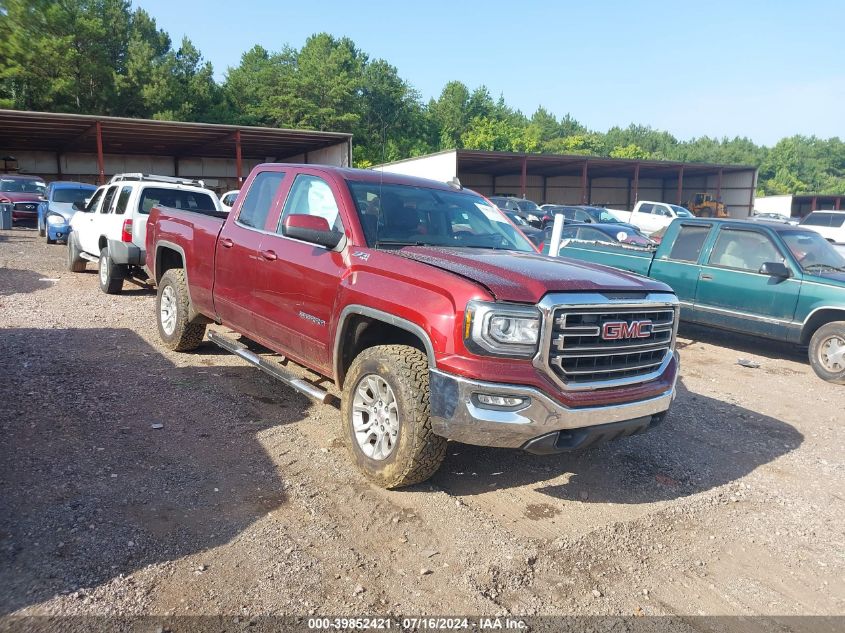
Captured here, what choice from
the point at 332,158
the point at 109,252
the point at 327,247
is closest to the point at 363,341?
the point at 327,247

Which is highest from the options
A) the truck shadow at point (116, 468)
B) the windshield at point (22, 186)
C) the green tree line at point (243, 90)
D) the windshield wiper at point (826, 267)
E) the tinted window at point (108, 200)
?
the green tree line at point (243, 90)

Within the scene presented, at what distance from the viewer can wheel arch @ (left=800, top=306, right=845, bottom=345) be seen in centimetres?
791

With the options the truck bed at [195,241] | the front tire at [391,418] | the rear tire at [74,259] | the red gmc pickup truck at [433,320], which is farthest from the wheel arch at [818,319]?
the rear tire at [74,259]

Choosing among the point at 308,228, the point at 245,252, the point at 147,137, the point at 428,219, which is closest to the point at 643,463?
the point at 428,219

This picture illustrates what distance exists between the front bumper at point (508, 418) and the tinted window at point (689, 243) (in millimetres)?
6601

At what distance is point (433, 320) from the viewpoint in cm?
364

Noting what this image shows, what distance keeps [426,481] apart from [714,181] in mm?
47677

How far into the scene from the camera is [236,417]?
17.4 feet

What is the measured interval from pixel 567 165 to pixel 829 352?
3251cm

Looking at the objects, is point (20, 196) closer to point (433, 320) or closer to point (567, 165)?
point (433, 320)

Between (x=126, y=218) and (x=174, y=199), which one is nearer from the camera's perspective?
(x=126, y=218)

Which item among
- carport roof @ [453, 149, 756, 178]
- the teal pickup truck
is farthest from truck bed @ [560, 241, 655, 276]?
carport roof @ [453, 149, 756, 178]

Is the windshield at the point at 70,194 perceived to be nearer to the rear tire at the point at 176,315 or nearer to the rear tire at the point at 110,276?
the rear tire at the point at 110,276

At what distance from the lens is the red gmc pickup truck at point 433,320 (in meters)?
3.53
